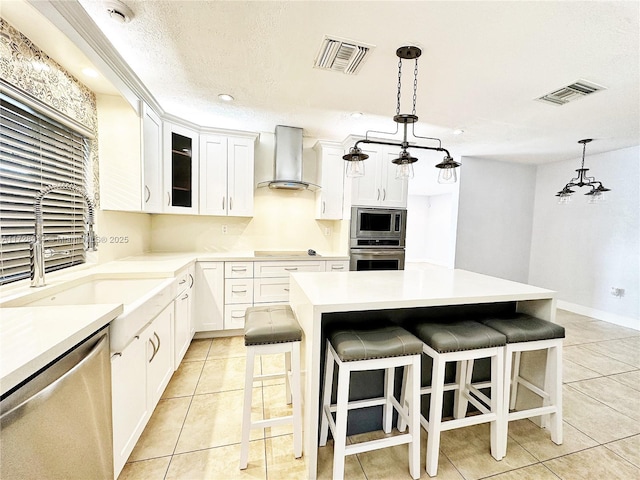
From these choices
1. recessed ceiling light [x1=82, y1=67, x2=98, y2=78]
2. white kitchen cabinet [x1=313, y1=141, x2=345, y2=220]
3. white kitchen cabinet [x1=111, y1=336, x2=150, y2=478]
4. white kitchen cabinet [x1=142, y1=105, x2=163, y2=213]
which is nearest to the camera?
white kitchen cabinet [x1=111, y1=336, x2=150, y2=478]

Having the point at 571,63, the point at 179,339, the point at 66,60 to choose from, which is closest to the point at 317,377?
the point at 179,339

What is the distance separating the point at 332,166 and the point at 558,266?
432 centimetres

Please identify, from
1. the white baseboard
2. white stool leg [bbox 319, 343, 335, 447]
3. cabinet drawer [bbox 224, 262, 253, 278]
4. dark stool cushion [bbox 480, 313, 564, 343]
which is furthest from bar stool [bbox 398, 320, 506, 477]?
the white baseboard

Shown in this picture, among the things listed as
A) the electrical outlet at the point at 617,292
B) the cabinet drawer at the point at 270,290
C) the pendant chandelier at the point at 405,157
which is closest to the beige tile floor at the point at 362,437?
the cabinet drawer at the point at 270,290

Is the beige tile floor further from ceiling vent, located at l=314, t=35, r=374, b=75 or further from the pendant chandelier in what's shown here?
ceiling vent, located at l=314, t=35, r=374, b=75

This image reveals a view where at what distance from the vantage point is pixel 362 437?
1.76 metres

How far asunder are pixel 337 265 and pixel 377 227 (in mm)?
735

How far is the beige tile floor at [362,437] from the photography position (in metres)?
1.51

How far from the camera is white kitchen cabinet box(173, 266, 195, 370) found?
7.45 feet

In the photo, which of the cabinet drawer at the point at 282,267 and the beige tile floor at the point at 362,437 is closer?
the beige tile floor at the point at 362,437

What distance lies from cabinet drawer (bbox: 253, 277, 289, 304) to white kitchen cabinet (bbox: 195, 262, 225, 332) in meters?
0.38

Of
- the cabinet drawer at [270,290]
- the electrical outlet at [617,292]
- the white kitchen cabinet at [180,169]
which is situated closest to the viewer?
the white kitchen cabinet at [180,169]

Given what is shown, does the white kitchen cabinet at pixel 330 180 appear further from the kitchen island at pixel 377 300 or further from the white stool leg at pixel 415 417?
the white stool leg at pixel 415 417

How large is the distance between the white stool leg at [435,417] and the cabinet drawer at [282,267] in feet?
6.56
